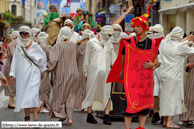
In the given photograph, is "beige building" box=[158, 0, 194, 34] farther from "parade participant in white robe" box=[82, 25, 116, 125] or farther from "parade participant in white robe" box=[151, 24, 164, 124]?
"parade participant in white robe" box=[82, 25, 116, 125]

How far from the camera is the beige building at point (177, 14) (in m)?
24.9

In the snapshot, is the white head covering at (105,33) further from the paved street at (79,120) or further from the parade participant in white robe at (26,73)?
the paved street at (79,120)

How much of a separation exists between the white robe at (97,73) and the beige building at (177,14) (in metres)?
14.8

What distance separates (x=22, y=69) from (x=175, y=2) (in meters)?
20.2

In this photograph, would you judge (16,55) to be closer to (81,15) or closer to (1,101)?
(1,101)

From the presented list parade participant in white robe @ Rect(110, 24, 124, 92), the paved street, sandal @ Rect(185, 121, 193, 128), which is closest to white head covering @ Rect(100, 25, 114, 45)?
parade participant in white robe @ Rect(110, 24, 124, 92)

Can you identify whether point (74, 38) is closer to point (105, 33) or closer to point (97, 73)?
→ point (105, 33)

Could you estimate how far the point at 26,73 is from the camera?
26.1ft

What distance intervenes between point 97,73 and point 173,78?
4.99 ft

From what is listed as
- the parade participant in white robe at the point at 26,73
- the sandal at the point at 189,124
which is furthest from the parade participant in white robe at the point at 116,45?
the parade participant in white robe at the point at 26,73

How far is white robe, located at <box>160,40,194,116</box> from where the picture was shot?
8344 millimetres

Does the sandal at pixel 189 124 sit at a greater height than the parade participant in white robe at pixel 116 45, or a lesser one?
lesser

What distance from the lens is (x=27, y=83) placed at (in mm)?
7953

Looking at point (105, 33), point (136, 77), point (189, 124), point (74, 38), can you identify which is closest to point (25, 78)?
point (105, 33)
